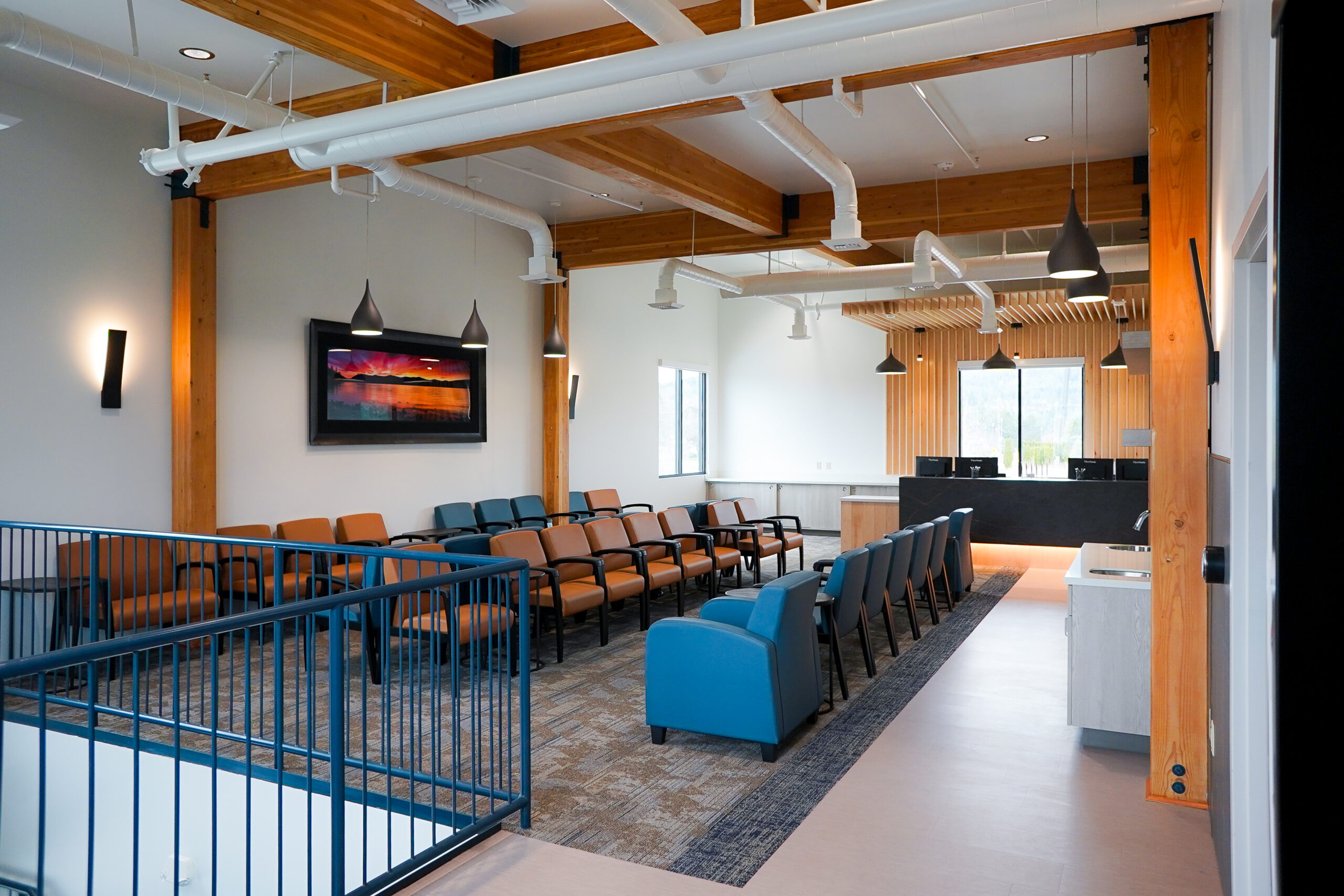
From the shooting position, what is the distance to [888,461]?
14.4 metres

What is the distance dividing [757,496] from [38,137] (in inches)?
422

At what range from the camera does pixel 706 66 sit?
3857 millimetres

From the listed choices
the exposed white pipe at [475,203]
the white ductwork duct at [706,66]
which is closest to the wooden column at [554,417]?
the exposed white pipe at [475,203]

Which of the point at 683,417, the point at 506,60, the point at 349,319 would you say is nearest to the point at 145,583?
the point at 349,319

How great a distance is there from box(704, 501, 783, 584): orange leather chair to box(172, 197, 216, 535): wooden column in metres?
4.58

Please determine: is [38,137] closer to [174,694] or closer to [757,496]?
[174,694]

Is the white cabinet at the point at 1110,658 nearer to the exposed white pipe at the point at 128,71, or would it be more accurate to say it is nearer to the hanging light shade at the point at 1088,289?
the hanging light shade at the point at 1088,289

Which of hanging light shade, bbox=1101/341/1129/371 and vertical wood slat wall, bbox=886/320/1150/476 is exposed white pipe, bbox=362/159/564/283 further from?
vertical wood slat wall, bbox=886/320/1150/476

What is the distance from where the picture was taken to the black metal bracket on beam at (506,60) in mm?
5363

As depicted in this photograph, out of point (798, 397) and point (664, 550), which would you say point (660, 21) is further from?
point (798, 397)

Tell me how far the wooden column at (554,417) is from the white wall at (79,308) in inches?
178

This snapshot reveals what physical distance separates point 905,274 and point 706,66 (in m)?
6.05

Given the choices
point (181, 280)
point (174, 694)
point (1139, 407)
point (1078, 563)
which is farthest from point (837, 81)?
point (1139, 407)

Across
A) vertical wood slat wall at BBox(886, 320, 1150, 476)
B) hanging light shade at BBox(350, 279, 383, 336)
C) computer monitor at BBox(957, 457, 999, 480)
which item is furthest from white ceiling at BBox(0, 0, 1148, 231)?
vertical wood slat wall at BBox(886, 320, 1150, 476)
